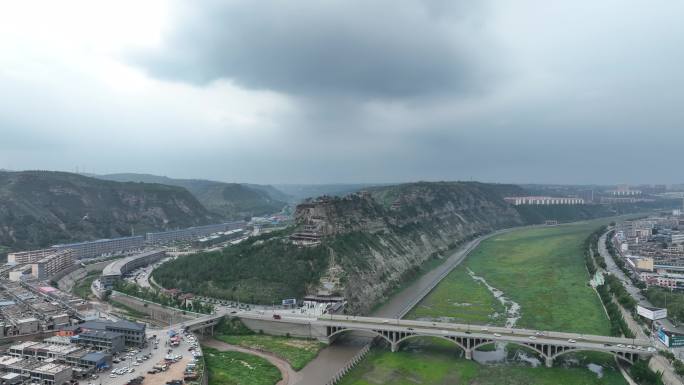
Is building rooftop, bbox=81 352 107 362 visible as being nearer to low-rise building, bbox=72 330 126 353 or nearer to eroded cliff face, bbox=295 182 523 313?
low-rise building, bbox=72 330 126 353

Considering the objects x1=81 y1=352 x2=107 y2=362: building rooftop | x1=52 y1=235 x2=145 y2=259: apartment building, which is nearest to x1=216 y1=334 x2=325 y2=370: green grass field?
x1=81 y1=352 x2=107 y2=362: building rooftop

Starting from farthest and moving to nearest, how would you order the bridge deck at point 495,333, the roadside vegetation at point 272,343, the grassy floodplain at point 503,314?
the roadside vegetation at point 272,343 < the bridge deck at point 495,333 < the grassy floodplain at point 503,314

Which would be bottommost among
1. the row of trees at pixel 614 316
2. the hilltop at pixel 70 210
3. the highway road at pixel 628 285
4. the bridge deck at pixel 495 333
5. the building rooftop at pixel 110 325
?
the row of trees at pixel 614 316

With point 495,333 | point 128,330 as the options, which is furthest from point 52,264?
point 495,333

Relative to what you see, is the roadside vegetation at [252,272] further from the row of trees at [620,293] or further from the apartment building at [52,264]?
the row of trees at [620,293]

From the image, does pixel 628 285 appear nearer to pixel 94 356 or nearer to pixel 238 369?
pixel 238 369

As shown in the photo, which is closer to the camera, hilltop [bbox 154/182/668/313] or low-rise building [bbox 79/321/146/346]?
low-rise building [bbox 79/321/146/346]

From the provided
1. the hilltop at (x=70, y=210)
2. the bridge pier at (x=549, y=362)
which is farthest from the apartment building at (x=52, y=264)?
the bridge pier at (x=549, y=362)
